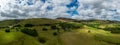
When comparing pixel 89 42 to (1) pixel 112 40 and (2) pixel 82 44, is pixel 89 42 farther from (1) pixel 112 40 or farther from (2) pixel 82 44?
(1) pixel 112 40

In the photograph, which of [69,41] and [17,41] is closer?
[17,41]

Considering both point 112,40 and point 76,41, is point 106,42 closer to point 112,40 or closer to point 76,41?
point 112,40

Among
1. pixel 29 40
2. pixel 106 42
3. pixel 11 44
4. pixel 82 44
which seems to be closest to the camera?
pixel 11 44

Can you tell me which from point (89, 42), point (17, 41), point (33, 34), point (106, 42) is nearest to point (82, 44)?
point (89, 42)

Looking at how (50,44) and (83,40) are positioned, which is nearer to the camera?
(50,44)

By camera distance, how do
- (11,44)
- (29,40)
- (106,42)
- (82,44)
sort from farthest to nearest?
(106,42) → (82,44) → (29,40) → (11,44)

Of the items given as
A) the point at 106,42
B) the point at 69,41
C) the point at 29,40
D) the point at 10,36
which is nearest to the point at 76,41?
the point at 69,41

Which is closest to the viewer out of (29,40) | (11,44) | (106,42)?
(11,44)

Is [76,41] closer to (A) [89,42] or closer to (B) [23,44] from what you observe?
(A) [89,42]
